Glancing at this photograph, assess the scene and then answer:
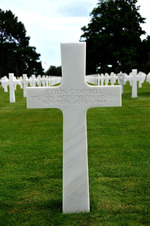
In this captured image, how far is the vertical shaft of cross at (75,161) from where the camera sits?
299 cm

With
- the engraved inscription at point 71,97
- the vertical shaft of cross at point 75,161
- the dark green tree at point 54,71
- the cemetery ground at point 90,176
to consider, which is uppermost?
the dark green tree at point 54,71

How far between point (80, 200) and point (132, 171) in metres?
1.32

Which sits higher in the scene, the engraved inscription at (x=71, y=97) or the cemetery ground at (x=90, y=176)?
the engraved inscription at (x=71, y=97)

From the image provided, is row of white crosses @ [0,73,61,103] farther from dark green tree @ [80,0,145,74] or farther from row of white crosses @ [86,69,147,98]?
dark green tree @ [80,0,145,74]

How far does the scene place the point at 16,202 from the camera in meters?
3.38

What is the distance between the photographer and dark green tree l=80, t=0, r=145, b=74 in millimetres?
38188

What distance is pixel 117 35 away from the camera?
3938 centimetres

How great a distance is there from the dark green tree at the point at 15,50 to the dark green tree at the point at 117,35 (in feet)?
44.0

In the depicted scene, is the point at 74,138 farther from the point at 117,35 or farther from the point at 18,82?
the point at 117,35

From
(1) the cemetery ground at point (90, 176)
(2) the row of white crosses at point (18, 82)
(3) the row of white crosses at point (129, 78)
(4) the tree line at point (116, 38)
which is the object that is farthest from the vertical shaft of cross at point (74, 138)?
(4) the tree line at point (116, 38)

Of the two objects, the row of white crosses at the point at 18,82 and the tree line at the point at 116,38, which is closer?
the row of white crosses at the point at 18,82

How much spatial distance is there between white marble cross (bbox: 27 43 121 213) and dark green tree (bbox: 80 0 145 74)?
113ft

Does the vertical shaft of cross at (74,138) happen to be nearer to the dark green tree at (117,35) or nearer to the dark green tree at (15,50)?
the dark green tree at (117,35)

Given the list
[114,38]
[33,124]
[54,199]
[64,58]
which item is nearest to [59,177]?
[54,199]
